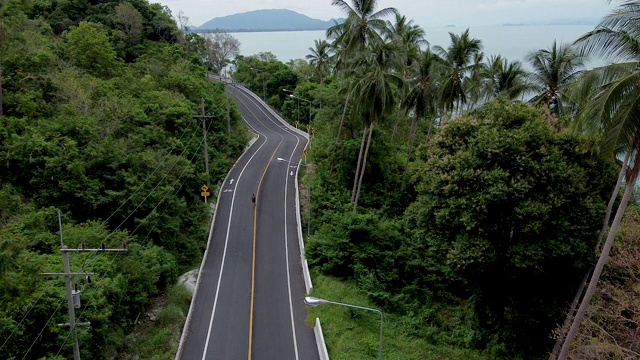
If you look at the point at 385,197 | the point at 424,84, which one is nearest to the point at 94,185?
the point at 385,197

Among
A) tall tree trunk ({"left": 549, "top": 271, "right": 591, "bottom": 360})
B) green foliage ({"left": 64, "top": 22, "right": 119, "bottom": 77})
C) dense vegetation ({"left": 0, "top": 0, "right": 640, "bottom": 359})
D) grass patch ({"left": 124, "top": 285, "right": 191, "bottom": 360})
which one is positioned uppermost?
green foliage ({"left": 64, "top": 22, "right": 119, "bottom": 77})

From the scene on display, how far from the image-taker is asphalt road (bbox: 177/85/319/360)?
20.8 metres

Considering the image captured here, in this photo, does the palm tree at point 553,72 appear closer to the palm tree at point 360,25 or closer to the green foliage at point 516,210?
the green foliage at point 516,210

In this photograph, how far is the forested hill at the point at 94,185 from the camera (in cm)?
1578

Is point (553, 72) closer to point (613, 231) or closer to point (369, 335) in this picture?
point (613, 231)

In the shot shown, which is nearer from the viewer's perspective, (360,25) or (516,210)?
(516,210)

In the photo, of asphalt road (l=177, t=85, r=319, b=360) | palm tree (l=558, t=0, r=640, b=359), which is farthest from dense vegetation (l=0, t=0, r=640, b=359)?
asphalt road (l=177, t=85, r=319, b=360)

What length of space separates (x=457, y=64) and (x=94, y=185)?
88.5 ft

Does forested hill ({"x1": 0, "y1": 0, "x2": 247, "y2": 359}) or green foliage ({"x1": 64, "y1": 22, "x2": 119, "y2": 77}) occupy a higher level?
green foliage ({"x1": 64, "y1": 22, "x2": 119, "y2": 77})

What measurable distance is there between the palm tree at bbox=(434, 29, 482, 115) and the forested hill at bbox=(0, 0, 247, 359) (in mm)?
21233

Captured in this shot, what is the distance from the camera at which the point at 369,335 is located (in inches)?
812

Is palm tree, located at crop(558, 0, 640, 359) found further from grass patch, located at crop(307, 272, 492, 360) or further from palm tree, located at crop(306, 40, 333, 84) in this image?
palm tree, located at crop(306, 40, 333, 84)

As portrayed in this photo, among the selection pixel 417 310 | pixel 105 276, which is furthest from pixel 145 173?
pixel 417 310

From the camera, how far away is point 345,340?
20094 millimetres
